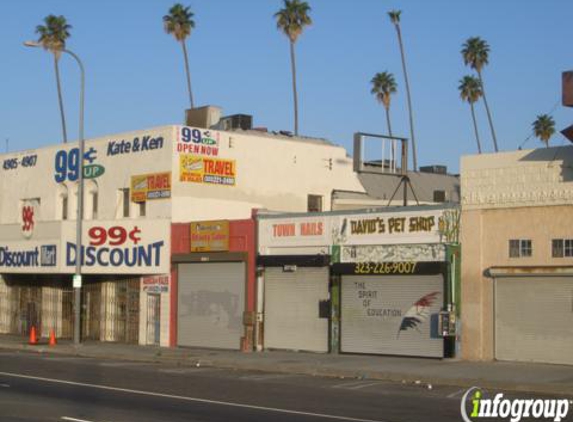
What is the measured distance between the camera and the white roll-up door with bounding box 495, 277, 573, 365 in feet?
90.2

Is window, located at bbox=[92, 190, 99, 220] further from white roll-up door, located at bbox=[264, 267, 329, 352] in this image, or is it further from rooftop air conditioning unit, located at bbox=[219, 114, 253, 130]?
white roll-up door, located at bbox=[264, 267, 329, 352]

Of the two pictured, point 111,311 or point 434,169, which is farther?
point 434,169

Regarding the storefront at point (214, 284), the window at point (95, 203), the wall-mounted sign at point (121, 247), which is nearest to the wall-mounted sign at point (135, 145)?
the window at point (95, 203)

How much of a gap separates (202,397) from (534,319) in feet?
39.3

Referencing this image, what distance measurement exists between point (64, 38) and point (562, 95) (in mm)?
58676

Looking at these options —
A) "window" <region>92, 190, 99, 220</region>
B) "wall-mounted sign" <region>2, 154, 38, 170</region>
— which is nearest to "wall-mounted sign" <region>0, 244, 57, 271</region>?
"window" <region>92, 190, 99, 220</region>

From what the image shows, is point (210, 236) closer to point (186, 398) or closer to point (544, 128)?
point (186, 398)

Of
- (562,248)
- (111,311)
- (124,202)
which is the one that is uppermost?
(124,202)

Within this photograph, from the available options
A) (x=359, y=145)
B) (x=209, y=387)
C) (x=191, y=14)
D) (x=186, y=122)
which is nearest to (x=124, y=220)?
(x=186, y=122)

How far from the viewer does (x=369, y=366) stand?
2772 centimetres

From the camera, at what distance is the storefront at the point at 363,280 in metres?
30.0

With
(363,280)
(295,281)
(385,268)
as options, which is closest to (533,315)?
(385,268)

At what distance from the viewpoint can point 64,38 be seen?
3056 inches

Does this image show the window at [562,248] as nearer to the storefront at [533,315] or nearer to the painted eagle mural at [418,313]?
the storefront at [533,315]
